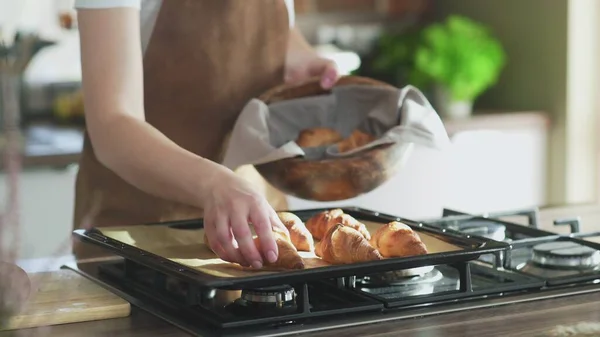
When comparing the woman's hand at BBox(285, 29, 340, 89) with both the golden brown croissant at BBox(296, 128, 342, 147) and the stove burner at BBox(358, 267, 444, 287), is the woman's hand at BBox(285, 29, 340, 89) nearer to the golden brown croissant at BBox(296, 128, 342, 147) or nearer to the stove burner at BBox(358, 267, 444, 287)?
the golden brown croissant at BBox(296, 128, 342, 147)

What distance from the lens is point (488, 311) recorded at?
1.13m

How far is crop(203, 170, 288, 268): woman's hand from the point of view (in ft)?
3.63

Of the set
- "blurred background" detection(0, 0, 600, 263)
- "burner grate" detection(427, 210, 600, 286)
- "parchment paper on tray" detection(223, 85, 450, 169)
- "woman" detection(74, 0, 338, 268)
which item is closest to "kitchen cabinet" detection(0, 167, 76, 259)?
"blurred background" detection(0, 0, 600, 263)

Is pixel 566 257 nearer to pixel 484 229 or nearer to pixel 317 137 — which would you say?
pixel 484 229

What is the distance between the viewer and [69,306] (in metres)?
1.14

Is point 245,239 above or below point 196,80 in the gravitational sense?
below

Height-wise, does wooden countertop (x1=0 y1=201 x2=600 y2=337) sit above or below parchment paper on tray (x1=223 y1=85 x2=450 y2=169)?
below

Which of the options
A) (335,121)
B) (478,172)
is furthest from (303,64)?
(478,172)

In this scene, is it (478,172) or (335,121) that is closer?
(335,121)

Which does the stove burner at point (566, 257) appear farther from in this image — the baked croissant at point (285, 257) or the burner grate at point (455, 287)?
the baked croissant at point (285, 257)

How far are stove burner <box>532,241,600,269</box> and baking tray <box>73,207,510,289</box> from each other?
14 centimetres

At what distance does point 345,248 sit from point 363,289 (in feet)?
0.24

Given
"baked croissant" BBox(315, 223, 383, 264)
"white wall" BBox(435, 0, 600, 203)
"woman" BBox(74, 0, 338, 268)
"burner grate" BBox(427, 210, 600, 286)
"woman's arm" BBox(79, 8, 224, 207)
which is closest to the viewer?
"baked croissant" BBox(315, 223, 383, 264)

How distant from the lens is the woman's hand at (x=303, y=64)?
6.00 feet
